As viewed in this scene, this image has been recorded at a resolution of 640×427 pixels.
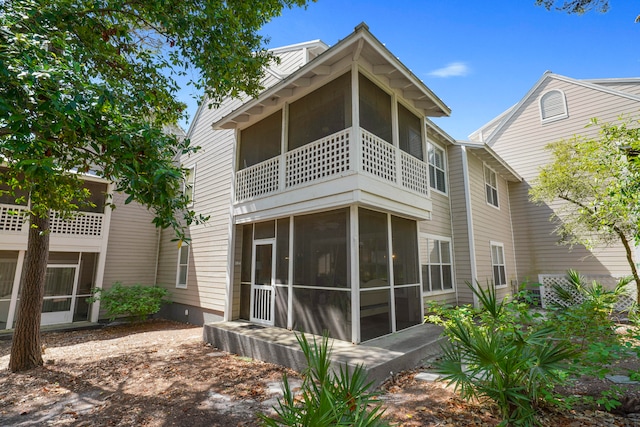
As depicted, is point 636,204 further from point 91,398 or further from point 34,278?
point 34,278

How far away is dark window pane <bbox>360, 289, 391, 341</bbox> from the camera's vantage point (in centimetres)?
664

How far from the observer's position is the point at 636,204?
5934mm

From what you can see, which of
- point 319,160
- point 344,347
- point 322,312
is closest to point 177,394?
point 344,347

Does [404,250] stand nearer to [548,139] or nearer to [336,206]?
[336,206]

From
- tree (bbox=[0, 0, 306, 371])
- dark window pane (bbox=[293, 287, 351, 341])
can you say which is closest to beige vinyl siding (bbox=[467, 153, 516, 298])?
dark window pane (bbox=[293, 287, 351, 341])

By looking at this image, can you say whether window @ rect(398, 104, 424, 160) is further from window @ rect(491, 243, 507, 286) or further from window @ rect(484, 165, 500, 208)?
window @ rect(491, 243, 507, 286)

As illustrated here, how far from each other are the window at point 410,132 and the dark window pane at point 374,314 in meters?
4.00

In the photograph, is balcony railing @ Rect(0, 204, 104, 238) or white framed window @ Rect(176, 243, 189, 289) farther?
white framed window @ Rect(176, 243, 189, 289)

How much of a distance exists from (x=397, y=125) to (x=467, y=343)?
5871mm

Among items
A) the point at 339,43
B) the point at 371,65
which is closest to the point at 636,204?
the point at 371,65

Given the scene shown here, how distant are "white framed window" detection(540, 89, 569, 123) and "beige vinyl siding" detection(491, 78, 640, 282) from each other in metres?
0.19

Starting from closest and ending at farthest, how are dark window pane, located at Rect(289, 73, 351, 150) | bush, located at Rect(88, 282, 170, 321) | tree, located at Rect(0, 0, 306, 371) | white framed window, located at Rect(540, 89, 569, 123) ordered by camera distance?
tree, located at Rect(0, 0, 306, 371), dark window pane, located at Rect(289, 73, 351, 150), bush, located at Rect(88, 282, 170, 321), white framed window, located at Rect(540, 89, 569, 123)

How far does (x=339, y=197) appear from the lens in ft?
21.6

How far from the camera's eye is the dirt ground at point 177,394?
4023mm
